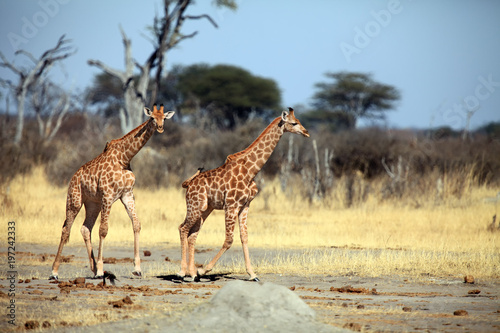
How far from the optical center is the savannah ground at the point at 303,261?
6844 mm

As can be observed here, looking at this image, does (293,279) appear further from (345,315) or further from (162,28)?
(162,28)

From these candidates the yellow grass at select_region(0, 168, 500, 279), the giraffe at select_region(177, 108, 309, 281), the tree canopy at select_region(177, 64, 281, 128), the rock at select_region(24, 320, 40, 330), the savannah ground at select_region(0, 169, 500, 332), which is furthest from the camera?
the tree canopy at select_region(177, 64, 281, 128)

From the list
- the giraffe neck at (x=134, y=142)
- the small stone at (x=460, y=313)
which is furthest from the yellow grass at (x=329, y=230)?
the small stone at (x=460, y=313)

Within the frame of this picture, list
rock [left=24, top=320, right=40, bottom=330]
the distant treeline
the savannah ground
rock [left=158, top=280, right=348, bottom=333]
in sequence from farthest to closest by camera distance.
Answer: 1. the distant treeline
2. the savannah ground
3. rock [left=24, top=320, right=40, bottom=330]
4. rock [left=158, top=280, right=348, bottom=333]

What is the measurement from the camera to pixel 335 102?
46719 millimetres

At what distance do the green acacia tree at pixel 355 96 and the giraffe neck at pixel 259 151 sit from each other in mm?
36990

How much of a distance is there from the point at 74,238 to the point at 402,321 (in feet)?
28.1

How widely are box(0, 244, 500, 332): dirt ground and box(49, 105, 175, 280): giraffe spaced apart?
484 mm

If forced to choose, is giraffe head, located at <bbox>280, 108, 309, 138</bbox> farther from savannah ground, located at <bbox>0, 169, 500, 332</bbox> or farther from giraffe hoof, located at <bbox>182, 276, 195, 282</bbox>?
giraffe hoof, located at <bbox>182, 276, 195, 282</bbox>

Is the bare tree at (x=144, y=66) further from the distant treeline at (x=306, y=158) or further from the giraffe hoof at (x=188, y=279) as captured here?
the giraffe hoof at (x=188, y=279)

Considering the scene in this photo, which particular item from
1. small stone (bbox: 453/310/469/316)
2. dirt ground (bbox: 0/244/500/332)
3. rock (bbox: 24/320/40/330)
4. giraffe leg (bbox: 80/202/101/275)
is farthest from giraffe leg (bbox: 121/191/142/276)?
small stone (bbox: 453/310/469/316)

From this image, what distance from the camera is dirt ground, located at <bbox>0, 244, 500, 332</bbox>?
6383 millimetres

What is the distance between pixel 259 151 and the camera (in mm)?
9234

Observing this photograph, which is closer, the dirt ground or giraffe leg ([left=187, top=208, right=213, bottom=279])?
the dirt ground
